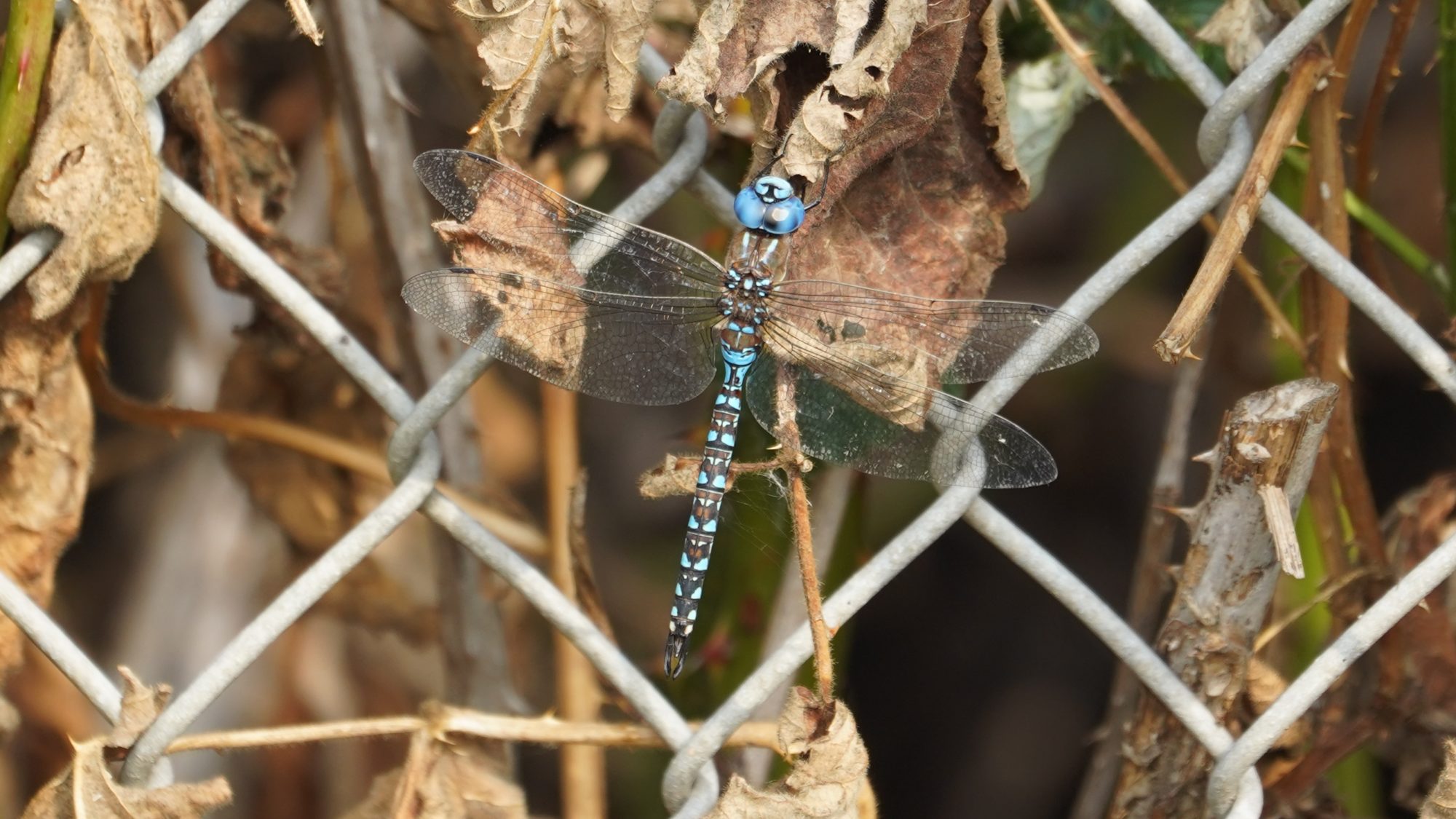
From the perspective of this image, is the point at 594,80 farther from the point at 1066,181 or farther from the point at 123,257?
the point at 1066,181

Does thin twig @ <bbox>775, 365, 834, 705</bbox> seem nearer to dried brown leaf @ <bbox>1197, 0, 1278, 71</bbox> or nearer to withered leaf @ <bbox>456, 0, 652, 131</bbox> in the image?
withered leaf @ <bbox>456, 0, 652, 131</bbox>

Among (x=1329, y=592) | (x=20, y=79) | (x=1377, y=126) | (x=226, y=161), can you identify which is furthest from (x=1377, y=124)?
(x=20, y=79)

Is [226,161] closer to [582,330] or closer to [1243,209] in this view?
[582,330]

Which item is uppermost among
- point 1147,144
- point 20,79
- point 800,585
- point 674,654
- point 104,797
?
point 1147,144

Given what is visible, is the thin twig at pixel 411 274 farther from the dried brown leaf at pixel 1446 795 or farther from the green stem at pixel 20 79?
the dried brown leaf at pixel 1446 795

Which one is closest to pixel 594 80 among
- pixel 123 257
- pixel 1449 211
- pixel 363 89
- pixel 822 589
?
pixel 363 89

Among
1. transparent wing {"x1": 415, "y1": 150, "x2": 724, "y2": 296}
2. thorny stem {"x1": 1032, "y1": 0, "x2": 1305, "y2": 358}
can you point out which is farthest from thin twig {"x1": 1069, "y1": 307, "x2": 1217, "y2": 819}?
transparent wing {"x1": 415, "y1": 150, "x2": 724, "y2": 296}
